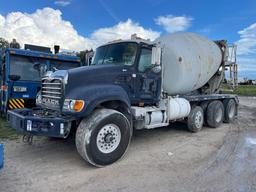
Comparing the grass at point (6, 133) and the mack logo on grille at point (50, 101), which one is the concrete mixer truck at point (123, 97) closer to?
the mack logo on grille at point (50, 101)

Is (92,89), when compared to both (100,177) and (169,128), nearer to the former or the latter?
(100,177)

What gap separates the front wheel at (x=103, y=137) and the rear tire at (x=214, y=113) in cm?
482

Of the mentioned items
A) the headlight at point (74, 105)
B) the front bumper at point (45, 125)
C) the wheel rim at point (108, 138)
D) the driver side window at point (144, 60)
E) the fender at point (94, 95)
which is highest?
the driver side window at point (144, 60)

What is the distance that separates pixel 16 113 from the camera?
522 centimetres

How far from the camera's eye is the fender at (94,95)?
A: 4.75 metres

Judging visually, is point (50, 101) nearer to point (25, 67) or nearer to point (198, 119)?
point (25, 67)

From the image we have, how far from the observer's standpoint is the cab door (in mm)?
6273

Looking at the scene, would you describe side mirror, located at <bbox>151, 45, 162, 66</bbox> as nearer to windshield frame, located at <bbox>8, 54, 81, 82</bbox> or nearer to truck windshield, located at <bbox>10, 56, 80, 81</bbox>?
truck windshield, located at <bbox>10, 56, 80, 81</bbox>

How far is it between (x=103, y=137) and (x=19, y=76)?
5.68 metres

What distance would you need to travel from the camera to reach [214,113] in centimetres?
923

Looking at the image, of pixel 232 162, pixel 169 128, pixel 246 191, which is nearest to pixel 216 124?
pixel 169 128

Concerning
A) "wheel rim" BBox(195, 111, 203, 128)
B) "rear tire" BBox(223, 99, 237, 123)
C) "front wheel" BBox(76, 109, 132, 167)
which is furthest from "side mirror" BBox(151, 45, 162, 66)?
"rear tire" BBox(223, 99, 237, 123)

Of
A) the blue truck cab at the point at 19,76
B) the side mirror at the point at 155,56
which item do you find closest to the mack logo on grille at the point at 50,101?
the side mirror at the point at 155,56

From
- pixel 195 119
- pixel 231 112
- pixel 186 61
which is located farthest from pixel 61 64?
pixel 231 112
